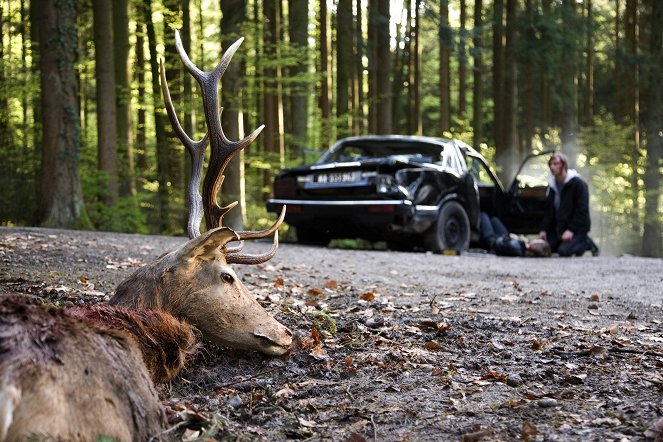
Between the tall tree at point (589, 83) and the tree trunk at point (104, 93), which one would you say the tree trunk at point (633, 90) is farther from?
the tree trunk at point (104, 93)

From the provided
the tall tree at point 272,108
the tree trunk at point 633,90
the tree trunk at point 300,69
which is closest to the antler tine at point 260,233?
the tree trunk at point 300,69

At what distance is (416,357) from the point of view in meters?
4.09

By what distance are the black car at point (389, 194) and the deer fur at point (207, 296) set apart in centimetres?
649

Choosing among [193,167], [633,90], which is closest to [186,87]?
[193,167]

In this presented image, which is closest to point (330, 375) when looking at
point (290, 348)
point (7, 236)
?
point (290, 348)

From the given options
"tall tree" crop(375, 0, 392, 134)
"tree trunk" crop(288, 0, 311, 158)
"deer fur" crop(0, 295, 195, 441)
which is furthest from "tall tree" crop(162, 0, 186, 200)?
"deer fur" crop(0, 295, 195, 441)

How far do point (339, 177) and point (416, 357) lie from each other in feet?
21.2

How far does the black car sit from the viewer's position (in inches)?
397

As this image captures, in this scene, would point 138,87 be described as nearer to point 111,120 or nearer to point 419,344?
point 111,120

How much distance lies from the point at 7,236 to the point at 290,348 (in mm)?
5175

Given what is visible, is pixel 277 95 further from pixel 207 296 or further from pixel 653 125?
pixel 207 296

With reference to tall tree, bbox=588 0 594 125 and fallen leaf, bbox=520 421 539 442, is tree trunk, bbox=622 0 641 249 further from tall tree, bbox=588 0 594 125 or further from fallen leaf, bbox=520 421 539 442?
fallen leaf, bbox=520 421 539 442

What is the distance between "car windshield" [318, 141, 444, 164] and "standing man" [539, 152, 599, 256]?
1.97 m

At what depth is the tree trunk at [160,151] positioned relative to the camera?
1653 centimetres
